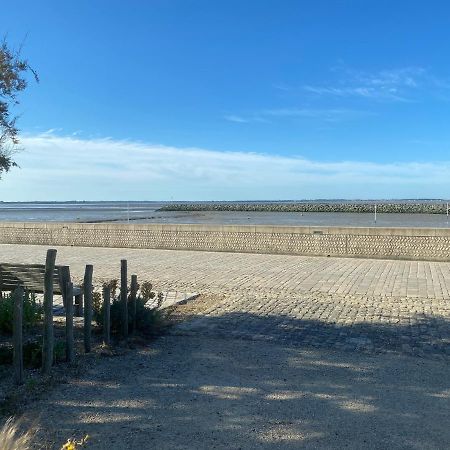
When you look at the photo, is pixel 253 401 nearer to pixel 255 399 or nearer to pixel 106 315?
pixel 255 399

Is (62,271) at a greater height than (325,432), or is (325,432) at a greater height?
(62,271)

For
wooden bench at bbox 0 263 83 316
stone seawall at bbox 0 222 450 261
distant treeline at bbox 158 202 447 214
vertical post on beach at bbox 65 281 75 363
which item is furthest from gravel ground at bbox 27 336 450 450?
distant treeline at bbox 158 202 447 214

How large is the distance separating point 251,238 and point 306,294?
724cm

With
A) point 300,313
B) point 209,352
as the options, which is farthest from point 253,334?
point 300,313

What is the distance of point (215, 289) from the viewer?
973cm

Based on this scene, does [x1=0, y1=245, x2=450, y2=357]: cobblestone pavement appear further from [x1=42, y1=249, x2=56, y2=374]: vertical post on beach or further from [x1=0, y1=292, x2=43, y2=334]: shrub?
[x1=42, y1=249, x2=56, y2=374]: vertical post on beach

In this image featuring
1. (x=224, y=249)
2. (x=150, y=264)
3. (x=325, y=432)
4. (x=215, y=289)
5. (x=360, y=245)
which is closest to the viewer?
(x=325, y=432)

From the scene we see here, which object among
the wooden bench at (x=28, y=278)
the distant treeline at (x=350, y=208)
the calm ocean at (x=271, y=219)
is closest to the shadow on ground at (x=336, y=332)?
the wooden bench at (x=28, y=278)

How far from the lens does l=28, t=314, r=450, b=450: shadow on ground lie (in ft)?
11.4

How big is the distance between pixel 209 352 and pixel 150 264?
8.27 metres

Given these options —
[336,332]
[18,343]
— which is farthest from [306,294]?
[18,343]

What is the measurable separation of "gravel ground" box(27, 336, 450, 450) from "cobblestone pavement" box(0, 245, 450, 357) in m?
0.80

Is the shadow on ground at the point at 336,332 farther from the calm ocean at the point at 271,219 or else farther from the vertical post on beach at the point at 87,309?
the calm ocean at the point at 271,219

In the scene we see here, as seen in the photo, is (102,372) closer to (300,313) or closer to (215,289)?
(300,313)
